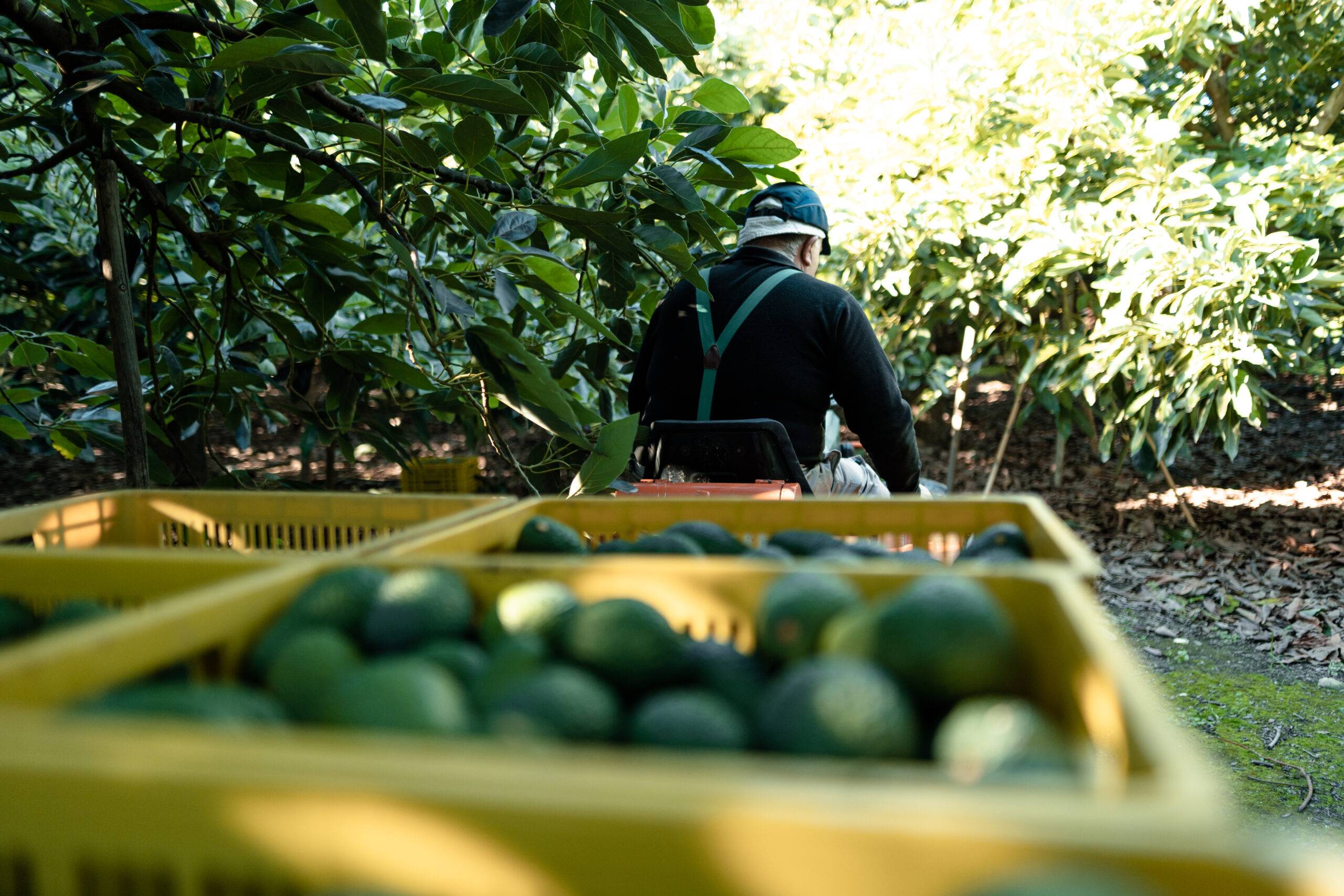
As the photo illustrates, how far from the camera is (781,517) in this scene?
1.34 m

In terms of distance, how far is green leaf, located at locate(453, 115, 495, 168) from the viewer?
66.7 inches

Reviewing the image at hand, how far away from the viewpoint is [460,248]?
8.54 ft

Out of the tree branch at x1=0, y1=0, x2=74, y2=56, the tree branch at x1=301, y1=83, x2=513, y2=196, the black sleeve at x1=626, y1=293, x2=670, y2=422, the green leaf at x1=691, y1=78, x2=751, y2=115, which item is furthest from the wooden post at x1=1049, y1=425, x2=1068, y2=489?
the tree branch at x1=0, y1=0, x2=74, y2=56

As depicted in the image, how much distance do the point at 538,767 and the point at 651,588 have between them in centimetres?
41

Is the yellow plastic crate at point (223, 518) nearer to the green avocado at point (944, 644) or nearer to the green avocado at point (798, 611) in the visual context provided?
the green avocado at point (798, 611)

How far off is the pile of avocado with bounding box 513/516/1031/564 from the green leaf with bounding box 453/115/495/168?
793mm

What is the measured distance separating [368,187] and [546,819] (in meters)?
2.07

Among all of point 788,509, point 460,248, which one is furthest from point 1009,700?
point 460,248

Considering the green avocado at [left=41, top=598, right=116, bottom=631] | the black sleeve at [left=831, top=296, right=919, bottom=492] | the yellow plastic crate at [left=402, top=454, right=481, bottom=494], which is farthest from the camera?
the yellow plastic crate at [left=402, top=454, right=481, bottom=494]

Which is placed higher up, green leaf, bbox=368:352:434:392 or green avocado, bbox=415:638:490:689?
green leaf, bbox=368:352:434:392

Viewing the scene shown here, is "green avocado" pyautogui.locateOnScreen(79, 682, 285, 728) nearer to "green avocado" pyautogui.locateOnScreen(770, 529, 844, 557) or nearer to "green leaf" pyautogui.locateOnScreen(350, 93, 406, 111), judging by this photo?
"green avocado" pyautogui.locateOnScreen(770, 529, 844, 557)

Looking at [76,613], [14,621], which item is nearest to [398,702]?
[76,613]

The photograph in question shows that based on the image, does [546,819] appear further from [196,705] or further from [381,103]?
[381,103]

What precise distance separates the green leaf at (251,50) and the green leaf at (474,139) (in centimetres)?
29
